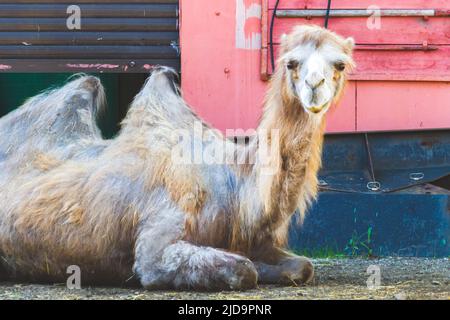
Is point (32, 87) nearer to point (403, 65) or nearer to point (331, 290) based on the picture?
point (403, 65)

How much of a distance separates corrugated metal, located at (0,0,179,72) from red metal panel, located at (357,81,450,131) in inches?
64.1

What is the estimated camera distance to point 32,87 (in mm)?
10383

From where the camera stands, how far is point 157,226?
6289 mm

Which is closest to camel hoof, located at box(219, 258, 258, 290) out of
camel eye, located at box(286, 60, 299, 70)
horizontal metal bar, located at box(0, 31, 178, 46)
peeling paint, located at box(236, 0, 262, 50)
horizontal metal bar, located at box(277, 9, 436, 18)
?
camel eye, located at box(286, 60, 299, 70)

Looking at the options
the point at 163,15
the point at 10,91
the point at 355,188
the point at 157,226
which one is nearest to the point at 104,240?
the point at 157,226

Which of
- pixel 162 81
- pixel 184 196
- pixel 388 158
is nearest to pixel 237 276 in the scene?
pixel 184 196

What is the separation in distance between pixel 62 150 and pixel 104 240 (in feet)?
2.72

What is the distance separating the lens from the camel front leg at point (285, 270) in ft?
20.9

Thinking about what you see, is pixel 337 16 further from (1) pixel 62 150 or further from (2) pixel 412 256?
(1) pixel 62 150

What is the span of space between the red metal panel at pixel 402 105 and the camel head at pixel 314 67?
7.94 feet

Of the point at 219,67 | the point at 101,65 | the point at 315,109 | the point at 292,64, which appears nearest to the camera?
the point at 315,109

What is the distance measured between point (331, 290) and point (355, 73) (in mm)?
3076

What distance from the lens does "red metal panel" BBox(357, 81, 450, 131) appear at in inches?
344

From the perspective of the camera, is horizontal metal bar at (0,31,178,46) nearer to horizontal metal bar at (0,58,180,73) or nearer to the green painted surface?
horizontal metal bar at (0,58,180,73)
